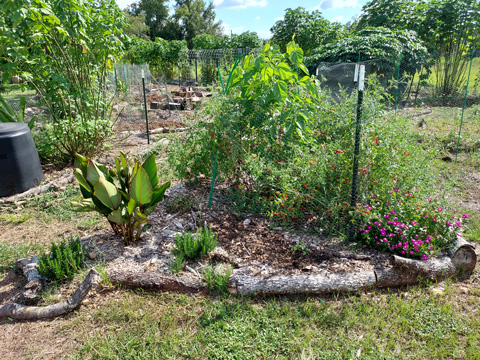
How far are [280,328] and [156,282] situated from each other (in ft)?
3.41

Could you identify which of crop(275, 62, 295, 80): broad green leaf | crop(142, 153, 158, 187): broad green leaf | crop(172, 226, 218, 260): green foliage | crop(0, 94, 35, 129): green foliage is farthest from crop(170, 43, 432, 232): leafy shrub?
crop(0, 94, 35, 129): green foliage

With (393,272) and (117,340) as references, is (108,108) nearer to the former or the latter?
(117,340)

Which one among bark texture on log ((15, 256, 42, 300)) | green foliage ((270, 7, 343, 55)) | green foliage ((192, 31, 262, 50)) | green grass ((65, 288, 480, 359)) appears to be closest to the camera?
green grass ((65, 288, 480, 359))

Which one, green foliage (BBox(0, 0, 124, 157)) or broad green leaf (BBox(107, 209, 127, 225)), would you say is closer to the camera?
broad green leaf (BBox(107, 209, 127, 225))

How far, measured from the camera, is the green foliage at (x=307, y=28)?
13742mm

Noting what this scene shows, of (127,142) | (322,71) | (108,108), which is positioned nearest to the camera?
(108,108)

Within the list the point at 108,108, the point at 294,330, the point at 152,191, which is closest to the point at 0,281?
the point at 152,191

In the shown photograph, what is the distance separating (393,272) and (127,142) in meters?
5.89

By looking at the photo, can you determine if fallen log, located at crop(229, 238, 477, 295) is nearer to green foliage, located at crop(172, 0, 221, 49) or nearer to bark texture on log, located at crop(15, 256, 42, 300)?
bark texture on log, located at crop(15, 256, 42, 300)

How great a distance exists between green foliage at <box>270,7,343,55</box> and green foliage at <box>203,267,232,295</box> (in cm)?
1310

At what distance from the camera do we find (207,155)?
3.91m

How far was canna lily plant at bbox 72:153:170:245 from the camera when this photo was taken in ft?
9.13

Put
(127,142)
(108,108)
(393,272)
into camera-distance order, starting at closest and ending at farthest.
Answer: (393,272)
(108,108)
(127,142)

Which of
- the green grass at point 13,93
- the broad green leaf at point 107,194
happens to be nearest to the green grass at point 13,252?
the broad green leaf at point 107,194
